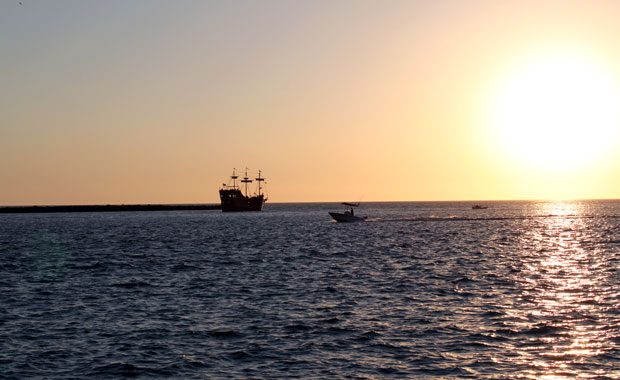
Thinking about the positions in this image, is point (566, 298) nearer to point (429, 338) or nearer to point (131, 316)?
point (429, 338)

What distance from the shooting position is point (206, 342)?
84.6 feet

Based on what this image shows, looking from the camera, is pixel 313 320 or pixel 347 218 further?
pixel 347 218

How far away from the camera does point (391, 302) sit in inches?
1362

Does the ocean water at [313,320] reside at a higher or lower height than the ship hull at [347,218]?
lower

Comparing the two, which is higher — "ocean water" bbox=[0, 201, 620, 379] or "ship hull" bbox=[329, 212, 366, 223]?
"ship hull" bbox=[329, 212, 366, 223]

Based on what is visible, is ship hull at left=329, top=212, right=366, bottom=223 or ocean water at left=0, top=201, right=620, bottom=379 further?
ship hull at left=329, top=212, right=366, bottom=223

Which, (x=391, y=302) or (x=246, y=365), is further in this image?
(x=391, y=302)

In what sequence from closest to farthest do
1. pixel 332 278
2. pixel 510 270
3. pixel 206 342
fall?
pixel 206 342
pixel 332 278
pixel 510 270

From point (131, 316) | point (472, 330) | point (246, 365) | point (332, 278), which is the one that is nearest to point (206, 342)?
point (246, 365)

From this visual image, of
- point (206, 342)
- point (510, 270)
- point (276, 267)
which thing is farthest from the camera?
point (276, 267)

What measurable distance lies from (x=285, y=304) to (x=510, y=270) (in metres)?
22.5

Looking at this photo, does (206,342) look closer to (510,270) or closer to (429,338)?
(429,338)

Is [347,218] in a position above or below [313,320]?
above

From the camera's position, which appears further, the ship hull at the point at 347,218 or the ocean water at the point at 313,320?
the ship hull at the point at 347,218
